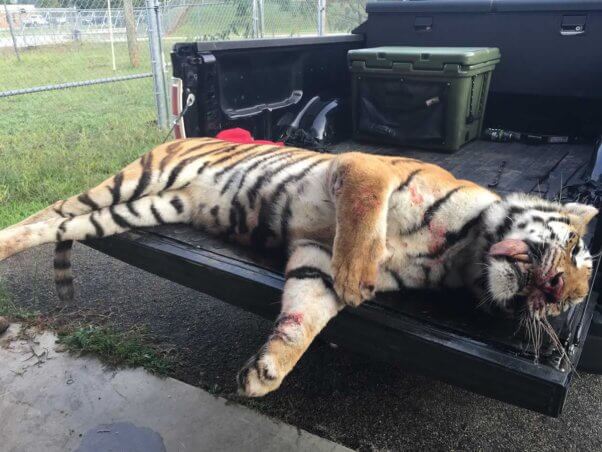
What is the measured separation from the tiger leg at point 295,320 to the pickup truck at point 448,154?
74 mm

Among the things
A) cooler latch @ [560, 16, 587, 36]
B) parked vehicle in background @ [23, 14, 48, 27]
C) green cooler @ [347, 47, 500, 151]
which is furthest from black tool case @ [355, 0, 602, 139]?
parked vehicle in background @ [23, 14, 48, 27]

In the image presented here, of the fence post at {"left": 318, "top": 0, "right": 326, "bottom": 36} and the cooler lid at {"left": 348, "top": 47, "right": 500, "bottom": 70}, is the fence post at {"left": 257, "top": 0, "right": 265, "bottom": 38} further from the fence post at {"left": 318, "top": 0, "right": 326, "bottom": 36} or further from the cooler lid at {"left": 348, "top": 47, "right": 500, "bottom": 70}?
the cooler lid at {"left": 348, "top": 47, "right": 500, "bottom": 70}

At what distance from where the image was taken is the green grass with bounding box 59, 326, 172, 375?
2.84 m

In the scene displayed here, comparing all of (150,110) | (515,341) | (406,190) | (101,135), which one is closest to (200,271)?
(406,190)

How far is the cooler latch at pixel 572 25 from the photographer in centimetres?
384

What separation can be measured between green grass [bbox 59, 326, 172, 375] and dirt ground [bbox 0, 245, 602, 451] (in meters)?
0.11

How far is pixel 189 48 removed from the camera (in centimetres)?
316

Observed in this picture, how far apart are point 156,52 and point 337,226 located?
4.70 metres

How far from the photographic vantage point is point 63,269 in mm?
3021

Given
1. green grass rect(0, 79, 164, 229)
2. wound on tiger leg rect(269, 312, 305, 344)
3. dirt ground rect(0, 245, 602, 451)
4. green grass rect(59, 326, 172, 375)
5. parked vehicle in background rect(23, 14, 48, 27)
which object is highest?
parked vehicle in background rect(23, 14, 48, 27)

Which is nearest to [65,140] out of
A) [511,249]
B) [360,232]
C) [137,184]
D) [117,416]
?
[137,184]

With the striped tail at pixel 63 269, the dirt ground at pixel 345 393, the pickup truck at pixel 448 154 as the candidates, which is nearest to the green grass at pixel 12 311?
the dirt ground at pixel 345 393

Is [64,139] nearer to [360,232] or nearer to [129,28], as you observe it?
[129,28]

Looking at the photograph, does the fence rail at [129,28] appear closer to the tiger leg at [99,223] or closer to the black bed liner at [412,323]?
the tiger leg at [99,223]
